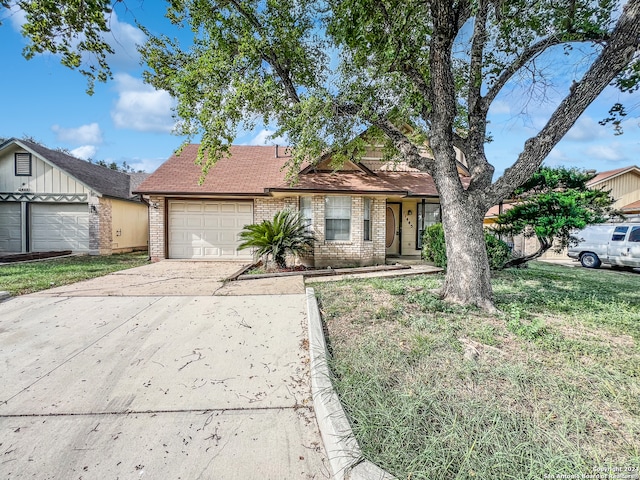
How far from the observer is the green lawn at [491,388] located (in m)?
1.88

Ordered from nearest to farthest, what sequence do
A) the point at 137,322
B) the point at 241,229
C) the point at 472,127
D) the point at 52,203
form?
the point at 137,322, the point at 472,127, the point at 241,229, the point at 52,203

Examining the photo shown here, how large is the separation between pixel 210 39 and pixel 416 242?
10.1 metres

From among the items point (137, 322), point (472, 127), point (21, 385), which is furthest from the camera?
point (472, 127)

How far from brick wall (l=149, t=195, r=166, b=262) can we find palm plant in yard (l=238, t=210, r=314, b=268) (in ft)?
14.8

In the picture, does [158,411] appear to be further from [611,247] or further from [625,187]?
[625,187]

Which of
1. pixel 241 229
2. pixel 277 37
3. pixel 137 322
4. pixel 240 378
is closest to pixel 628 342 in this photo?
pixel 240 378

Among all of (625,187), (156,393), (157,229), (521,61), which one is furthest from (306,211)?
(625,187)

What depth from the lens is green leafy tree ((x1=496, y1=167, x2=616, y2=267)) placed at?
6527mm

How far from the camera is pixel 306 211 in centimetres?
1066

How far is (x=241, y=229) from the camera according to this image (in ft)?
40.3

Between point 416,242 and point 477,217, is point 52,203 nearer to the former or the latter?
point 416,242

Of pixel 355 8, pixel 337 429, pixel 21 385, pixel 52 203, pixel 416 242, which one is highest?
pixel 355 8

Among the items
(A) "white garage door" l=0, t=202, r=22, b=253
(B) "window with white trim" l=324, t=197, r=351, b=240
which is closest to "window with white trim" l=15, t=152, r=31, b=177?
(A) "white garage door" l=0, t=202, r=22, b=253

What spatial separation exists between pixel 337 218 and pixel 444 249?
3.60 metres
